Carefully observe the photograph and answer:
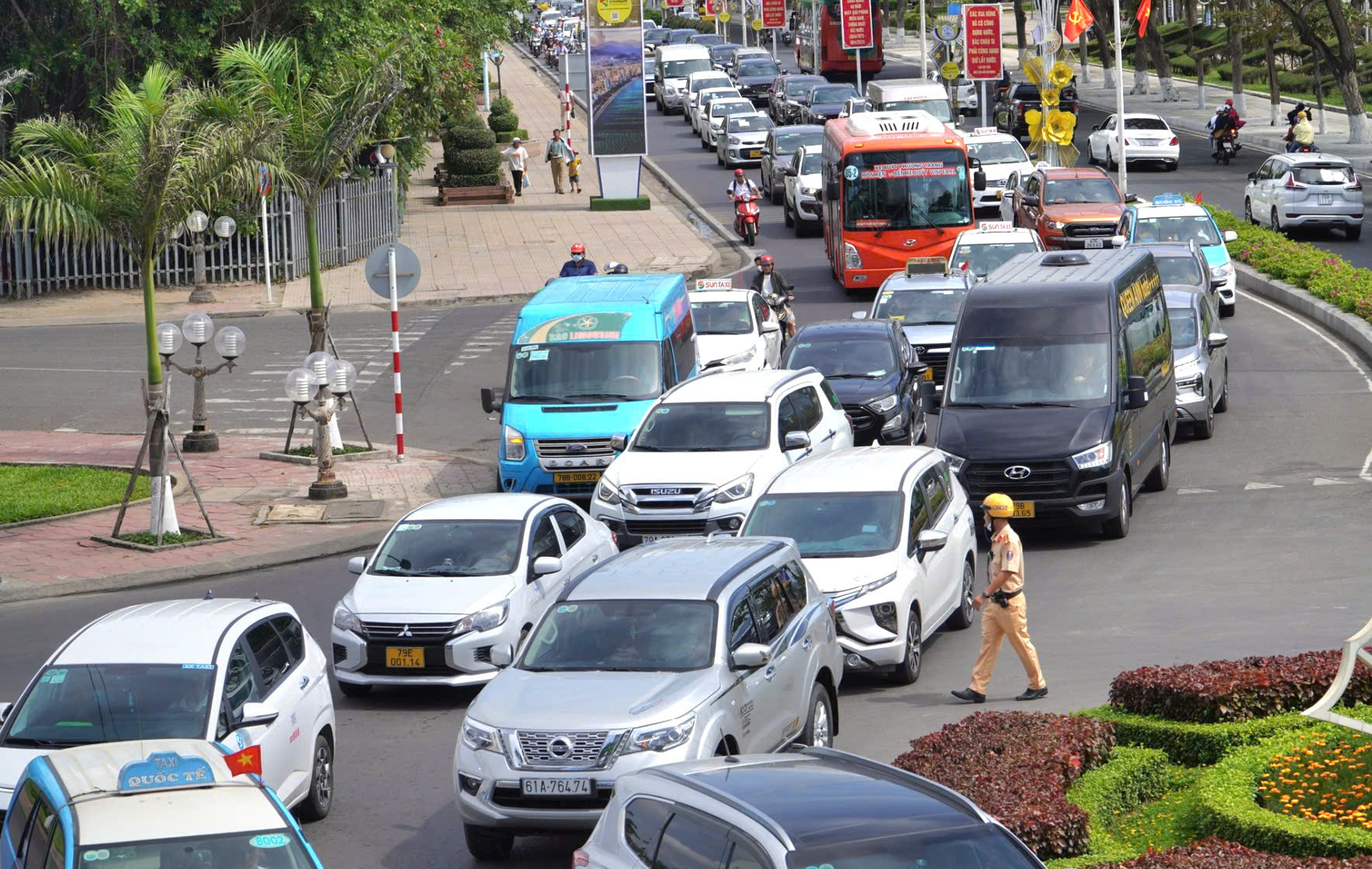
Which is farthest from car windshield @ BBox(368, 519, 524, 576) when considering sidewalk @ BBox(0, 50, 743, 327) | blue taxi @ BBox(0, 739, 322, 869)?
sidewalk @ BBox(0, 50, 743, 327)

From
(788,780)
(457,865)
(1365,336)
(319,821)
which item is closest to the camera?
(788,780)

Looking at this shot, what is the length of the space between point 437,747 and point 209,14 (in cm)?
2978

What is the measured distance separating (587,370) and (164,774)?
538 inches

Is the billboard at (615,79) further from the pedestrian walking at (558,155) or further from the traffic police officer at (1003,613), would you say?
the traffic police officer at (1003,613)

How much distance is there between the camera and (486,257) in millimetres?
42281

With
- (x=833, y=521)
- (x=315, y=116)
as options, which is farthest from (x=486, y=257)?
(x=833, y=521)

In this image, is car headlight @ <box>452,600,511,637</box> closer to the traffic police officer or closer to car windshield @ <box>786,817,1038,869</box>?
the traffic police officer

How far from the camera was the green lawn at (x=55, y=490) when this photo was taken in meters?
21.5

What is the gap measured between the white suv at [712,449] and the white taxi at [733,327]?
17.9 feet

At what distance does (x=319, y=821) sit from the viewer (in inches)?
451

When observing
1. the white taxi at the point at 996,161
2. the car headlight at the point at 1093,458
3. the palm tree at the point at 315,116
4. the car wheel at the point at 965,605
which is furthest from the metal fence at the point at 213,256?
the car wheel at the point at 965,605

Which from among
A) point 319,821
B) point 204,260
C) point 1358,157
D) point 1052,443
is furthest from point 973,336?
point 1358,157

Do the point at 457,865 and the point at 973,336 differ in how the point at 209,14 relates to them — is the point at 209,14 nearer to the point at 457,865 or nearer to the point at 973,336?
the point at 973,336

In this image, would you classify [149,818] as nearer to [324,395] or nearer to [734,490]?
[734,490]
